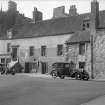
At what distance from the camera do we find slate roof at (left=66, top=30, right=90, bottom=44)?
30516 mm

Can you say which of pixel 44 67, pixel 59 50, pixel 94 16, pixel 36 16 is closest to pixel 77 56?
pixel 59 50

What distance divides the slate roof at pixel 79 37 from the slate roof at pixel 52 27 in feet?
3.54

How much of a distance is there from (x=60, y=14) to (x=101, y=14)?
13149 mm

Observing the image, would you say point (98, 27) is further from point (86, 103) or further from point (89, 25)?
point (86, 103)

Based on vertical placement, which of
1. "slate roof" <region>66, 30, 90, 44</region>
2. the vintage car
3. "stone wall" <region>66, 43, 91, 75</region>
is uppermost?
"slate roof" <region>66, 30, 90, 44</region>

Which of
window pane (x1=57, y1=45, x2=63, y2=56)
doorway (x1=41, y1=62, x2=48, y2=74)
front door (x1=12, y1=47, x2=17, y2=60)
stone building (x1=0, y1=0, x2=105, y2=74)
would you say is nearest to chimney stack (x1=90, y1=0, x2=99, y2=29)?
stone building (x1=0, y1=0, x2=105, y2=74)

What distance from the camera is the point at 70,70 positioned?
25.0 m

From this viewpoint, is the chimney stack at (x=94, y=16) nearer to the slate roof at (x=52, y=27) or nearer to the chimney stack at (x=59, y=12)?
the slate roof at (x=52, y=27)

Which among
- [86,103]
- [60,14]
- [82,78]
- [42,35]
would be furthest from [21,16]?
[86,103]

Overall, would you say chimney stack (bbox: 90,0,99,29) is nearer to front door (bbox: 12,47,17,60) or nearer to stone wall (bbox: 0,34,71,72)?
stone wall (bbox: 0,34,71,72)

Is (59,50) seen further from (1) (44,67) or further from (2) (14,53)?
(2) (14,53)

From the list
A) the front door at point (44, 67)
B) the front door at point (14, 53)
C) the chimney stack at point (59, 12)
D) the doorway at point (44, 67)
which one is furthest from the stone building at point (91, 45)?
the front door at point (14, 53)

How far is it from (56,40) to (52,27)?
391cm

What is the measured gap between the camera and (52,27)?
3775cm
